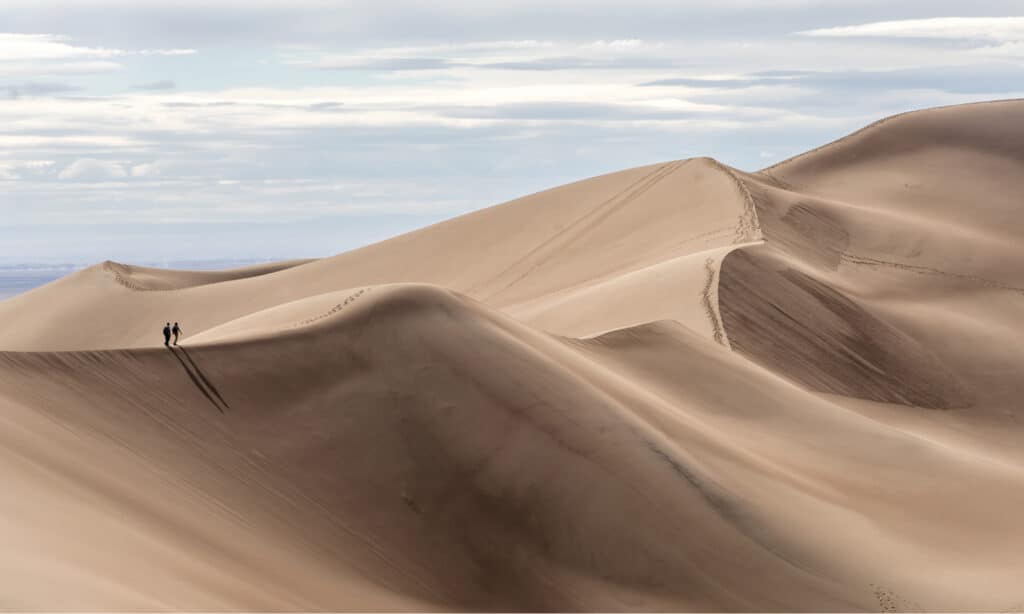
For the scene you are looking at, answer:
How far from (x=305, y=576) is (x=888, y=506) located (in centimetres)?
1213

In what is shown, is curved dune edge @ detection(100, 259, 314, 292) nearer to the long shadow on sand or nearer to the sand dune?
the sand dune

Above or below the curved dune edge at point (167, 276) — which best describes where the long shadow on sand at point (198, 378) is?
above

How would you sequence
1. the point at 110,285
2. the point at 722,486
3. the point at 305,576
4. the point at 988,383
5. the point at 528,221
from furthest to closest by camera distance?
the point at 110,285 < the point at 528,221 < the point at 988,383 < the point at 722,486 < the point at 305,576

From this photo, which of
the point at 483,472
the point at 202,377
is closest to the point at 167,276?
the point at 202,377

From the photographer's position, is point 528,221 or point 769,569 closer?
point 769,569

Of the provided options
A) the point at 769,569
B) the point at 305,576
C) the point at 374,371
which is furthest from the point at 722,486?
the point at 305,576

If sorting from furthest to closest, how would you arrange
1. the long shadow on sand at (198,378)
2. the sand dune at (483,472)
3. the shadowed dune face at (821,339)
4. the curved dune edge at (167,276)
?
1. the curved dune edge at (167,276)
2. the shadowed dune face at (821,339)
3. the long shadow on sand at (198,378)
4. the sand dune at (483,472)

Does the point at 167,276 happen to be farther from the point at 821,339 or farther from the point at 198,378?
the point at 198,378

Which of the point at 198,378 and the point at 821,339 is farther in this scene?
the point at 821,339

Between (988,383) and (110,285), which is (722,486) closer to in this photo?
(988,383)

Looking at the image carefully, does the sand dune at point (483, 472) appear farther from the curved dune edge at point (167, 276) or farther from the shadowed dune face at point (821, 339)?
the curved dune edge at point (167, 276)

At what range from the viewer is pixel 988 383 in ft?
139

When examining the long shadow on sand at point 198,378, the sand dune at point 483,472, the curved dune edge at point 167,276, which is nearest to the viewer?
the sand dune at point 483,472

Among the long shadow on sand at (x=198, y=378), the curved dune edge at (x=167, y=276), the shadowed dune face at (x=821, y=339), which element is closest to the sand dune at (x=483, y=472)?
the long shadow on sand at (x=198, y=378)
